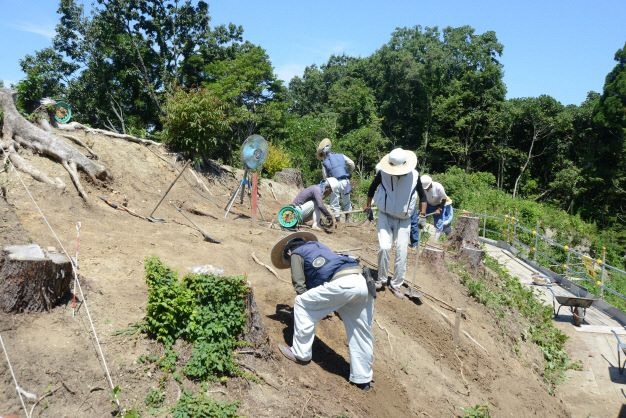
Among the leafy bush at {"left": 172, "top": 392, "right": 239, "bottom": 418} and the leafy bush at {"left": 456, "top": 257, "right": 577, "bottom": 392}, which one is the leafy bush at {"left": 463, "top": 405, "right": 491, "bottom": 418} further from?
the leafy bush at {"left": 172, "top": 392, "right": 239, "bottom": 418}

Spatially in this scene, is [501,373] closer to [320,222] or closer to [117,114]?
[320,222]

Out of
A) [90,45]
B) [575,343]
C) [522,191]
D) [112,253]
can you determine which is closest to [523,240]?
[575,343]

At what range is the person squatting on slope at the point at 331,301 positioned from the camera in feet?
16.7

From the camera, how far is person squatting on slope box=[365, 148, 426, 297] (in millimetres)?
7160

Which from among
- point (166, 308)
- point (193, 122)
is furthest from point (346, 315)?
point (193, 122)

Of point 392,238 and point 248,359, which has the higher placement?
point 392,238

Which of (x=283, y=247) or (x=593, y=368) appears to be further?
(x=593, y=368)

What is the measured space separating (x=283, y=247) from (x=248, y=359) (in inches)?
46.6

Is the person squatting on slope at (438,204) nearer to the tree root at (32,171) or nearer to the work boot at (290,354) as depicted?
the work boot at (290,354)

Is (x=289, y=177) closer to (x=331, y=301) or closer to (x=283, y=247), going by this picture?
(x=283, y=247)

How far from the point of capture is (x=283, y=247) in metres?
5.64

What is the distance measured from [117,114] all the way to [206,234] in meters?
18.9

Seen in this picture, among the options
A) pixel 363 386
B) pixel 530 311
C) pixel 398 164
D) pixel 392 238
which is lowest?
pixel 530 311

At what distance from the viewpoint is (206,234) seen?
8594 mm
